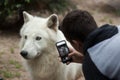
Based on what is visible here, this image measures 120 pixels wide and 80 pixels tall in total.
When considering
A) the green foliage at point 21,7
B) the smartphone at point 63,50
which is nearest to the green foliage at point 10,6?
the green foliage at point 21,7

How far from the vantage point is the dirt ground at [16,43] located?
20.7 feet

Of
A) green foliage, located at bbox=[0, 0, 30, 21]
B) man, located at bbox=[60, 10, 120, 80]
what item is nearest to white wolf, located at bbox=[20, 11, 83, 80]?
man, located at bbox=[60, 10, 120, 80]

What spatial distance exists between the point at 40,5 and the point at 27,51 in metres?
4.32

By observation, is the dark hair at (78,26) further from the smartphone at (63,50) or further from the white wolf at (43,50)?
the white wolf at (43,50)

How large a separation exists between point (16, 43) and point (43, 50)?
3133mm

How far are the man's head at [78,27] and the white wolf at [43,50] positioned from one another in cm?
126

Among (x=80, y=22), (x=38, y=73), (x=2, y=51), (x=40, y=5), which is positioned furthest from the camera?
(x=40, y=5)

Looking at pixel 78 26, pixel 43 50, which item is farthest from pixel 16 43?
pixel 78 26

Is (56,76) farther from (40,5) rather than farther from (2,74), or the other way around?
(40,5)

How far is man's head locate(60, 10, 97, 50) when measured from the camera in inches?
126

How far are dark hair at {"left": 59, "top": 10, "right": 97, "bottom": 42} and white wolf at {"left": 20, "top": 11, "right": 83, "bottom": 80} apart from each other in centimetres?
128

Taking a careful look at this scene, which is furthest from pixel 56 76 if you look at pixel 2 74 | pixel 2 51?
pixel 2 51

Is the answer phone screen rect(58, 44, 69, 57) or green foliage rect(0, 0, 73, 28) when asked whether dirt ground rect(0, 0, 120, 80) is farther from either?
phone screen rect(58, 44, 69, 57)

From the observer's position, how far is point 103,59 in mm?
2857
